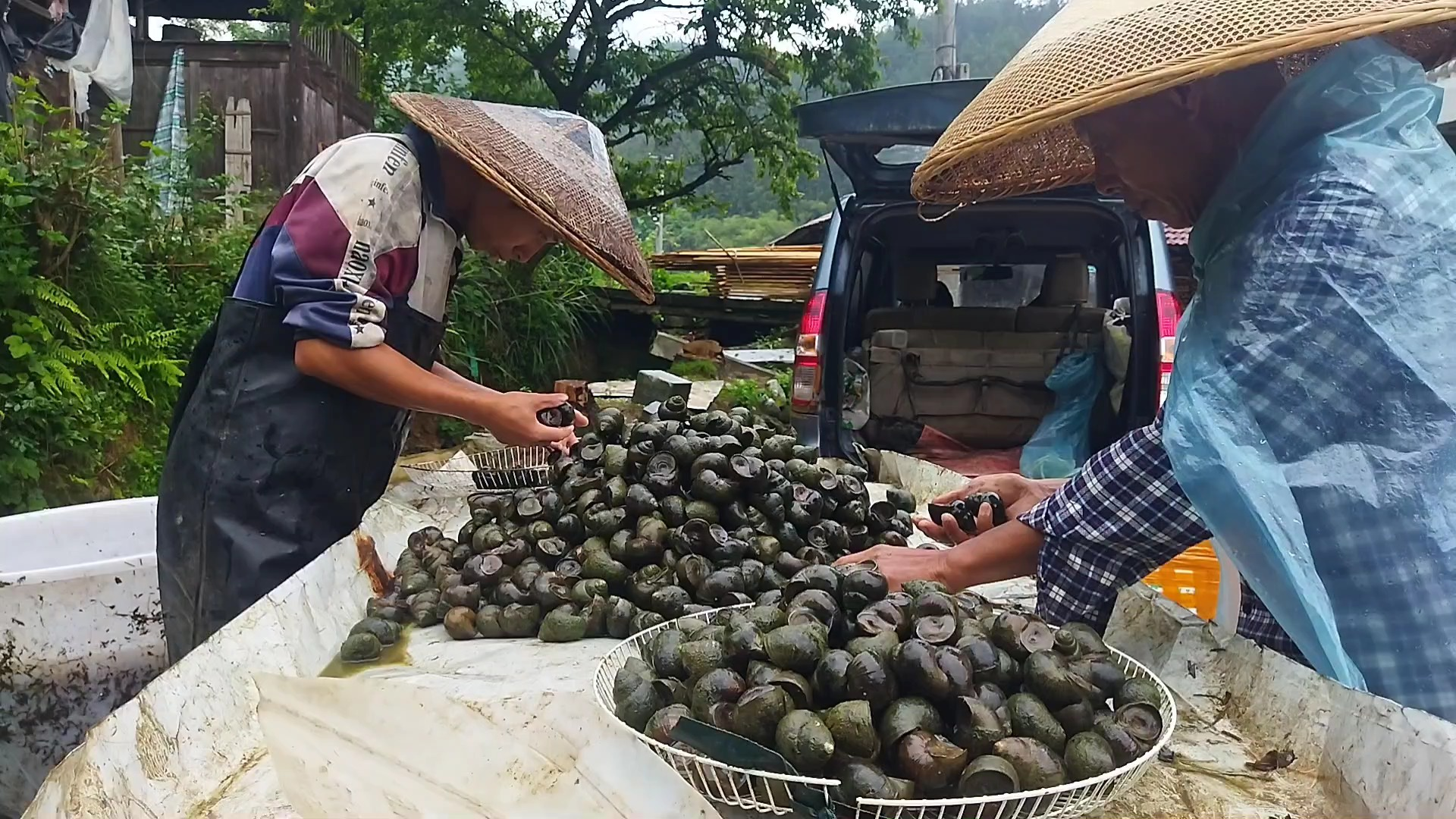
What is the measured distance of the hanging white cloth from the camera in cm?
776

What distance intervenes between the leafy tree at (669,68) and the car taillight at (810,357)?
21.4 ft

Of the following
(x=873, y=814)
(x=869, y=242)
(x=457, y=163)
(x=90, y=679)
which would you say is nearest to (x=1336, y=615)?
(x=873, y=814)

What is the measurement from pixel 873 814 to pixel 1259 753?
0.83m

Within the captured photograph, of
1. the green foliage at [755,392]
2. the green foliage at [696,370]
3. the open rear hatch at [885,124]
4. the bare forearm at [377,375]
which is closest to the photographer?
the bare forearm at [377,375]

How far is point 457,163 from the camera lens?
2566 millimetres

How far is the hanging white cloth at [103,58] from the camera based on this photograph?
7.76 metres

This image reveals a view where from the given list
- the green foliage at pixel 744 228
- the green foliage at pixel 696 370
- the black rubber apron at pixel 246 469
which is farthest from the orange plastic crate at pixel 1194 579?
the green foliage at pixel 744 228

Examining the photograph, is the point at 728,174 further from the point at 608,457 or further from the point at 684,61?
the point at 608,457

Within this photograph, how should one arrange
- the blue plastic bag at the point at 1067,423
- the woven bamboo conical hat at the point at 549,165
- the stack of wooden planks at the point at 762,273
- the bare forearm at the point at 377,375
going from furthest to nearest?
the stack of wooden planks at the point at 762,273
the blue plastic bag at the point at 1067,423
the woven bamboo conical hat at the point at 549,165
the bare forearm at the point at 377,375

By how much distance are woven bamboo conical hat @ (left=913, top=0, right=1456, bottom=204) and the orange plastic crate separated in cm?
165

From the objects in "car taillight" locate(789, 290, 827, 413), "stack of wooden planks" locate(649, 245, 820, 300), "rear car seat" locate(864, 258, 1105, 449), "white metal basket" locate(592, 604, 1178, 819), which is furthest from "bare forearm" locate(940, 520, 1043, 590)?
"stack of wooden planks" locate(649, 245, 820, 300)

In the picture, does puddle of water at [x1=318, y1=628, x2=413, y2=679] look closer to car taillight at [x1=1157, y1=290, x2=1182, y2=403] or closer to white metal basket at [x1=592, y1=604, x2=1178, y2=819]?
white metal basket at [x1=592, y1=604, x2=1178, y2=819]

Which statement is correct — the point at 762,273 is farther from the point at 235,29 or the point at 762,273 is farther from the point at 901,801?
the point at 235,29

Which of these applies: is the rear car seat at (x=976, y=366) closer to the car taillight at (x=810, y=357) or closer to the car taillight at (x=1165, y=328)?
the car taillight at (x=810, y=357)
